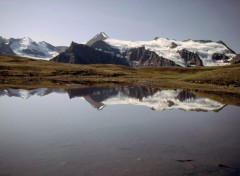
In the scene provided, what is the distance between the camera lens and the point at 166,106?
39406 mm

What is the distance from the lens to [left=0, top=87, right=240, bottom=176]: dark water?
15.0 m

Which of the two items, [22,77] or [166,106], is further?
[22,77]

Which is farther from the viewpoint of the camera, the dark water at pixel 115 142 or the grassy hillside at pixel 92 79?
the grassy hillside at pixel 92 79

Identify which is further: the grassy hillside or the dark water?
the grassy hillside

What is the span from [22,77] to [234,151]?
71.4 metres

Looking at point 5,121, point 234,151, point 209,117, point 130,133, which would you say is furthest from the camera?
point 209,117

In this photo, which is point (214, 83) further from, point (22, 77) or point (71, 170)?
point (71, 170)

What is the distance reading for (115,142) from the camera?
19.7 meters

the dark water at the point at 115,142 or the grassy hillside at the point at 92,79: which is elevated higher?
the grassy hillside at the point at 92,79

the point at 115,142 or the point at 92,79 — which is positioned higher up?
the point at 92,79

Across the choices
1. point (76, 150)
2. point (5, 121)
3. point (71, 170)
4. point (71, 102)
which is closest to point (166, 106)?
point (71, 102)

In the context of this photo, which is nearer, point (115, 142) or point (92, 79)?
point (115, 142)

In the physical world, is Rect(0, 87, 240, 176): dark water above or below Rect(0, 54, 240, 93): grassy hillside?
below

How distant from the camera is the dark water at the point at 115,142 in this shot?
49.1 ft
